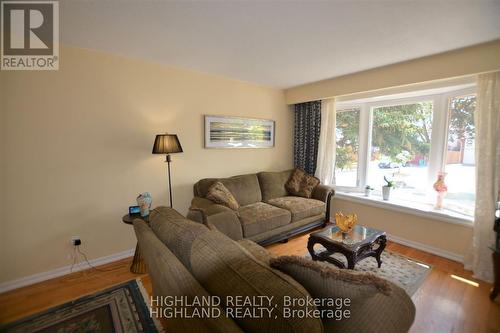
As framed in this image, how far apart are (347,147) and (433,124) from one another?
1253mm

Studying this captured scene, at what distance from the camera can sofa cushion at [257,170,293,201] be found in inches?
147

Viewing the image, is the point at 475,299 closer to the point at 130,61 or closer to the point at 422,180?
the point at 422,180

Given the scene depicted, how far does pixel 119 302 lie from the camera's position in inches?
77.4

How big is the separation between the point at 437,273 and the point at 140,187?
365 centimetres

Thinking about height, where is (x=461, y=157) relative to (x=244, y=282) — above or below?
above

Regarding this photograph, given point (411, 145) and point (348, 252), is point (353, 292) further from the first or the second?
point (411, 145)

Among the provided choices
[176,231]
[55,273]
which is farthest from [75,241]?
[176,231]

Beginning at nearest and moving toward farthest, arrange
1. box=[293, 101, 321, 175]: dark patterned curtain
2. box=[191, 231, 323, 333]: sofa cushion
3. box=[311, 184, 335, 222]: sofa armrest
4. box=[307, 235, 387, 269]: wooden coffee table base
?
box=[191, 231, 323, 333]: sofa cushion, box=[307, 235, 387, 269]: wooden coffee table base, box=[311, 184, 335, 222]: sofa armrest, box=[293, 101, 321, 175]: dark patterned curtain

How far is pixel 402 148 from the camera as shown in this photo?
349 cm

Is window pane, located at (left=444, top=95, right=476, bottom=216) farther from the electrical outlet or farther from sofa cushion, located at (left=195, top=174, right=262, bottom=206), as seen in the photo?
the electrical outlet

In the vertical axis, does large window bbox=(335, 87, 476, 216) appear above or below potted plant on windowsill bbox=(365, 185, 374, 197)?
above

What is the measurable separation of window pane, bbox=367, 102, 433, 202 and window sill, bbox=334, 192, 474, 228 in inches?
11.5

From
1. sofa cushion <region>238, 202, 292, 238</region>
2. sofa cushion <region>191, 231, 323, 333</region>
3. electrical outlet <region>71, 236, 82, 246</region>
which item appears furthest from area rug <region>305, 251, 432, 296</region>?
electrical outlet <region>71, 236, 82, 246</region>

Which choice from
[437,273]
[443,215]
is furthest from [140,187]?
[443,215]
